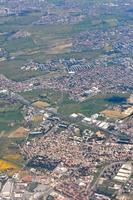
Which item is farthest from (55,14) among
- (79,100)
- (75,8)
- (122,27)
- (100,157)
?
(100,157)

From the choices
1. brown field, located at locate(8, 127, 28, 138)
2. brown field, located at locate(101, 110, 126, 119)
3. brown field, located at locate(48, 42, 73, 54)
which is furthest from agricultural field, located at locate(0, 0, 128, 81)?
brown field, located at locate(8, 127, 28, 138)

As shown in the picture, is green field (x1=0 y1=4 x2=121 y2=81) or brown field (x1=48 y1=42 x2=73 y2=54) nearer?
green field (x1=0 y1=4 x2=121 y2=81)

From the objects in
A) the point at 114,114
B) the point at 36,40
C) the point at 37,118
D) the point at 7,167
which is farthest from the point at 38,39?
the point at 7,167

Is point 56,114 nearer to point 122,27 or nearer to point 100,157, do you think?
point 100,157

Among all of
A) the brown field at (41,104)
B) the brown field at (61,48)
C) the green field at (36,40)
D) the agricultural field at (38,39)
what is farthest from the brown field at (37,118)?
the brown field at (61,48)

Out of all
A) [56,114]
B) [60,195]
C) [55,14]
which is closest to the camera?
[60,195]

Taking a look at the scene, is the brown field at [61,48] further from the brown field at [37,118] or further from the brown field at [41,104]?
the brown field at [37,118]

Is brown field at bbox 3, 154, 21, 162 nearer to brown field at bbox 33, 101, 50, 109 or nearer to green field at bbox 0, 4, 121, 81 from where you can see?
brown field at bbox 33, 101, 50, 109

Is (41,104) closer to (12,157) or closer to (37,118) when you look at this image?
(37,118)
